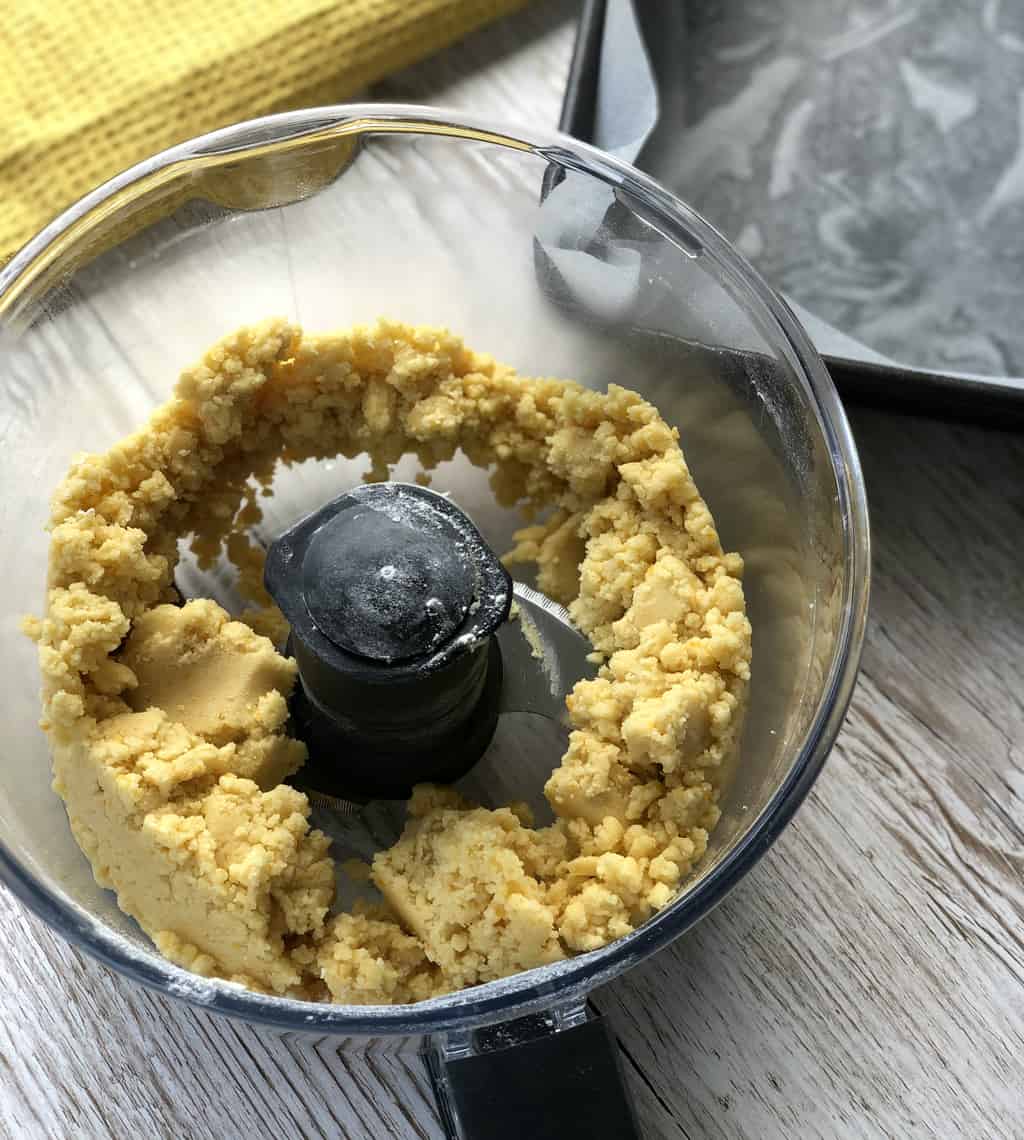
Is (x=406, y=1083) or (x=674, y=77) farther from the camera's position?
(x=674, y=77)

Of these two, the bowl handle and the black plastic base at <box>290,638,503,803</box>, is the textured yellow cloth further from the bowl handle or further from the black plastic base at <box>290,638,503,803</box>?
the bowl handle

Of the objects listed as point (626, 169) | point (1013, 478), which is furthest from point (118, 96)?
point (1013, 478)

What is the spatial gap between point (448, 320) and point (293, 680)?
18 centimetres

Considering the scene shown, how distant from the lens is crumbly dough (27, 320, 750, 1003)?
1.49ft

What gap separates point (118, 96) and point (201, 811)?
1.29 ft

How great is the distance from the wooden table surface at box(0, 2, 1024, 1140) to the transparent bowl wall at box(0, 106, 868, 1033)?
0.34 feet

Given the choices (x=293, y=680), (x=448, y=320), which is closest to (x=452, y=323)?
(x=448, y=320)

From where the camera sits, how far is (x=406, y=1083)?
538mm

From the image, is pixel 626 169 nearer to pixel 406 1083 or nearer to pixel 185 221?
pixel 185 221

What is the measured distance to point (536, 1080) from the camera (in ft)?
1.41

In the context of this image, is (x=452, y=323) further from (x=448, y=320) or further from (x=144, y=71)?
(x=144, y=71)

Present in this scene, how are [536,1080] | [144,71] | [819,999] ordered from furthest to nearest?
[144,71], [819,999], [536,1080]

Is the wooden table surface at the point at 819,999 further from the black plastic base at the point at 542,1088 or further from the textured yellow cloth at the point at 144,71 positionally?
the textured yellow cloth at the point at 144,71

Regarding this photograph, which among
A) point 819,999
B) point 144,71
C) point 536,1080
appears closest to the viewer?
point 536,1080
